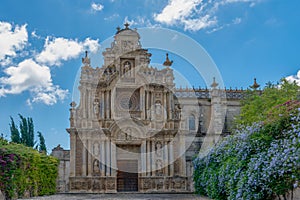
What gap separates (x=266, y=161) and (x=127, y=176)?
2032cm

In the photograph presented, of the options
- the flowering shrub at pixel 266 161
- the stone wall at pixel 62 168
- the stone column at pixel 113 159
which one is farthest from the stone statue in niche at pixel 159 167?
the flowering shrub at pixel 266 161

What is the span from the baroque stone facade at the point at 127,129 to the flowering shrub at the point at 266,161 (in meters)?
14.1

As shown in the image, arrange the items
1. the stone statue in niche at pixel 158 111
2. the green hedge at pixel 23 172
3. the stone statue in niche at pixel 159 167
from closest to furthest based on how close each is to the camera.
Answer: the green hedge at pixel 23 172 → the stone statue in niche at pixel 159 167 → the stone statue in niche at pixel 158 111

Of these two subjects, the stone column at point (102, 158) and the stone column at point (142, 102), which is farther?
the stone column at point (142, 102)

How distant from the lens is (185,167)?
3088 cm

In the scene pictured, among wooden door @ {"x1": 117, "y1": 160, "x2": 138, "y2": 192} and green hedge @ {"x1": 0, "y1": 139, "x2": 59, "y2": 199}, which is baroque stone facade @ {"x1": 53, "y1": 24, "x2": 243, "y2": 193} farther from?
green hedge @ {"x1": 0, "y1": 139, "x2": 59, "y2": 199}

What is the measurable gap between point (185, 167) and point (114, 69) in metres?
9.78

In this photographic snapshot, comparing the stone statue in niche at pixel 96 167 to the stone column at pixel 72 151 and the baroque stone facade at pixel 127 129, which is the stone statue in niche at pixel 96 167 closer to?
the baroque stone facade at pixel 127 129

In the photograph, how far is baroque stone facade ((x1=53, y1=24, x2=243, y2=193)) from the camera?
29.8 m

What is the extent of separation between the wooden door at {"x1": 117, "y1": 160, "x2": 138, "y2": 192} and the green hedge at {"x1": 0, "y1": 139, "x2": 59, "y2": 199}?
5.62 m

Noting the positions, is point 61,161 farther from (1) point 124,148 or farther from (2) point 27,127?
(2) point 27,127

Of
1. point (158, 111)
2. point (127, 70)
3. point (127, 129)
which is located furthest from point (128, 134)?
point (127, 70)

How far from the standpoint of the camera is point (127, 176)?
30.5 m

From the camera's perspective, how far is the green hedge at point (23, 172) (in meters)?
17.2
